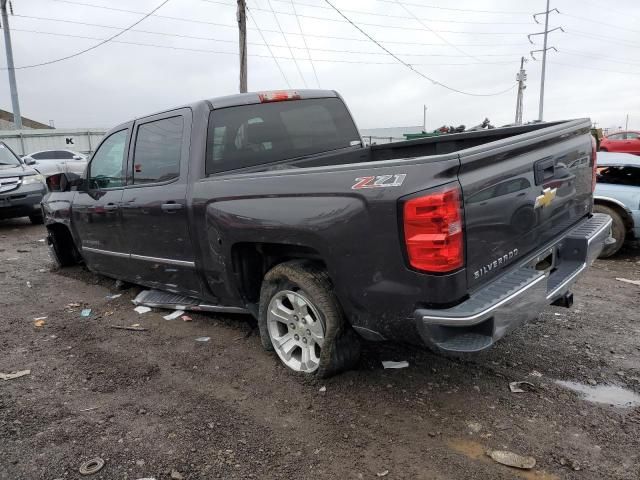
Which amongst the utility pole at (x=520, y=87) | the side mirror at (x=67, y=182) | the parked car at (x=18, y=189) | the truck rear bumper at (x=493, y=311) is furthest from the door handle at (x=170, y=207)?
the utility pole at (x=520, y=87)

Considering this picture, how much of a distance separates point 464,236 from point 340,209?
0.65 metres

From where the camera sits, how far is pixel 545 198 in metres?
3.00

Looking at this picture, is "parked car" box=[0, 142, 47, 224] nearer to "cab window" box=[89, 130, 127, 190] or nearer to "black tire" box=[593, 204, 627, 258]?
"cab window" box=[89, 130, 127, 190]

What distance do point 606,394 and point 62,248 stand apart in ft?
20.4

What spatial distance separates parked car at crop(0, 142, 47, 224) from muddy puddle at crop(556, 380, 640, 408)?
1004cm

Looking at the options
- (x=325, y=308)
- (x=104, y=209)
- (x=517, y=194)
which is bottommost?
(x=325, y=308)

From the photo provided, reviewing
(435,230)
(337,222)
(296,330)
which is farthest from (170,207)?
(435,230)

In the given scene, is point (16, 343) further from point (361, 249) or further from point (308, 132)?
point (361, 249)

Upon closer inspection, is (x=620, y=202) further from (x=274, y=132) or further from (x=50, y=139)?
(x=50, y=139)

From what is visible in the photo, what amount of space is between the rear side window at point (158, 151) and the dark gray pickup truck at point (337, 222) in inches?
0.7

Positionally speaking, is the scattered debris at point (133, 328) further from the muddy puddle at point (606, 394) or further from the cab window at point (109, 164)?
the muddy puddle at point (606, 394)

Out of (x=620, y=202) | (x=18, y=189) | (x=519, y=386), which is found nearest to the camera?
(x=519, y=386)

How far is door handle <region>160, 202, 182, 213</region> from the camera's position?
12.2ft

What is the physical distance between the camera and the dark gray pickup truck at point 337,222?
241 centimetres
